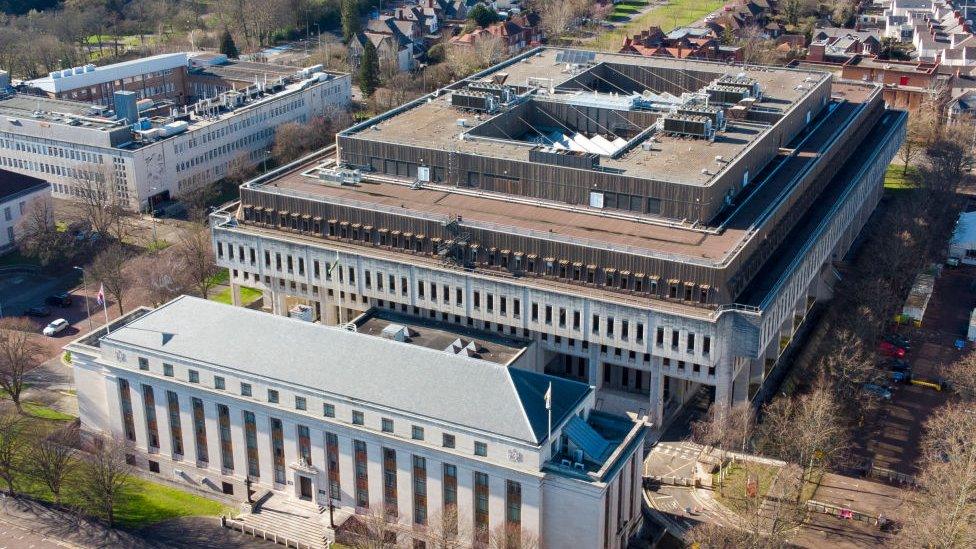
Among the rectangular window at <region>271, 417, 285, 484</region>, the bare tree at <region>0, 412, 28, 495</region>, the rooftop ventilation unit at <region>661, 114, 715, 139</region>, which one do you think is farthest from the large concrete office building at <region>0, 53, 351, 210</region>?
the rectangular window at <region>271, 417, 285, 484</region>

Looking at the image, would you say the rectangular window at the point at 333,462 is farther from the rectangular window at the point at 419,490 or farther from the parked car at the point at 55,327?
the parked car at the point at 55,327

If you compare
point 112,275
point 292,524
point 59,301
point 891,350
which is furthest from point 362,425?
point 891,350

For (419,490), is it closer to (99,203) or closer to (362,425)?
(362,425)

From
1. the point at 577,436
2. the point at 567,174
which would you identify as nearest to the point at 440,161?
the point at 567,174

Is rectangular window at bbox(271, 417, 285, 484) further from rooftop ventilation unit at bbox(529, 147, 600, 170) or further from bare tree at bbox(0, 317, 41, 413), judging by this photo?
rooftop ventilation unit at bbox(529, 147, 600, 170)

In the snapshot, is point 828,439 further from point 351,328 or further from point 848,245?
point 848,245

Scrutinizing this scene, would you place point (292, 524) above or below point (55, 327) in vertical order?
below
